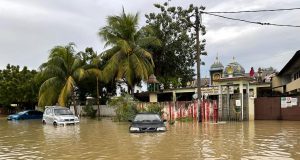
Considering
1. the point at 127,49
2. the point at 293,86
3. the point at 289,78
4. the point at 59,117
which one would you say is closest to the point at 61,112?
the point at 59,117

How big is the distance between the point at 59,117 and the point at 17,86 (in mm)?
33903

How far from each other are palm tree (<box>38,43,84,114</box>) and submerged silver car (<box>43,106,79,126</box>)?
11676mm

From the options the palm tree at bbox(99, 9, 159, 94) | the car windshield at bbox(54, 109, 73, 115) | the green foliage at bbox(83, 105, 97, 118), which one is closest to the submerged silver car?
the car windshield at bbox(54, 109, 73, 115)

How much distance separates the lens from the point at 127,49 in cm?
4203

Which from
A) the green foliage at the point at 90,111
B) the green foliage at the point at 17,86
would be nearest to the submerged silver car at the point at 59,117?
the green foliage at the point at 90,111

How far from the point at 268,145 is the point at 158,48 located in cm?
3461

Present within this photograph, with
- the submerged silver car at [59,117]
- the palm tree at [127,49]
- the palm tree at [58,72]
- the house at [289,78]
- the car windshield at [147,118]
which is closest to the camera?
the car windshield at [147,118]

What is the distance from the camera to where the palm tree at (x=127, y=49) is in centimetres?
4259

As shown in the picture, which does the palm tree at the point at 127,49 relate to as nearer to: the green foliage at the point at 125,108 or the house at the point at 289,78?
the green foliage at the point at 125,108

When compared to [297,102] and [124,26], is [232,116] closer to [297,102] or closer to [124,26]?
[297,102]

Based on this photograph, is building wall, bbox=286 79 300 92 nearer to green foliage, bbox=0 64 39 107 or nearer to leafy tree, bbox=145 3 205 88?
leafy tree, bbox=145 3 205 88

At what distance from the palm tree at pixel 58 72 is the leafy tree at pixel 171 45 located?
907cm

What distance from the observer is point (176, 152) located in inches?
543

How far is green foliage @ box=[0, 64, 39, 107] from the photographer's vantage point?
209 feet
